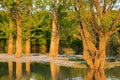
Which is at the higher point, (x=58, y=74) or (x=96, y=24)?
(x=96, y=24)

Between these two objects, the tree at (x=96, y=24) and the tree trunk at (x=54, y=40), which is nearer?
the tree at (x=96, y=24)

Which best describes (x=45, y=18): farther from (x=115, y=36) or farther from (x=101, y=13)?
(x=101, y=13)

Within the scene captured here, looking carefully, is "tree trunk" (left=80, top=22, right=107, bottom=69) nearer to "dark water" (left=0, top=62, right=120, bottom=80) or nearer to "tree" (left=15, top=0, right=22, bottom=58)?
"dark water" (left=0, top=62, right=120, bottom=80)

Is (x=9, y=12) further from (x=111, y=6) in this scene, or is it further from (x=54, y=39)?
(x=111, y=6)

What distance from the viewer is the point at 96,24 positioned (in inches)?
924

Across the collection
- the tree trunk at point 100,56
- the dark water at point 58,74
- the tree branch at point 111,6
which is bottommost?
the dark water at point 58,74

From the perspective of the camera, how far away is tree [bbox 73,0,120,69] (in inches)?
904

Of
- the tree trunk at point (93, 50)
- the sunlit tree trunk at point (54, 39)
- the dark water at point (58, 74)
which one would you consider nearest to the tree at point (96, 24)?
the tree trunk at point (93, 50)

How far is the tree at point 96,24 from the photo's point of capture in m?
23.0

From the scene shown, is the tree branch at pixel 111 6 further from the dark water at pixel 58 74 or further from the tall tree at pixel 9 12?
the tall tree at pixel 9 12

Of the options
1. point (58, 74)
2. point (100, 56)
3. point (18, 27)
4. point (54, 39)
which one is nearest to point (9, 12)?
point (18, 27)

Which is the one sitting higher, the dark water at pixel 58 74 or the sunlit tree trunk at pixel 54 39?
the sunlit tree trunk at pixel 54 39

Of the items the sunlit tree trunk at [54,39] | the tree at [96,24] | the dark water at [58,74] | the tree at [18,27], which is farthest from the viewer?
the sunlit tree trunk at [54,39]

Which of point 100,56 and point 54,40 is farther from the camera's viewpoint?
point 54,40
